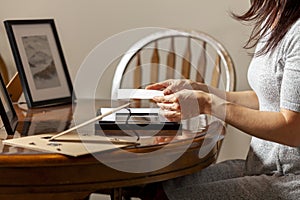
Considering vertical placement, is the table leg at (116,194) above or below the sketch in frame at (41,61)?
below

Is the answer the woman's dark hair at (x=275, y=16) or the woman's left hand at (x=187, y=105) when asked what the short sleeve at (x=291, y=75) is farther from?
the woman's left hand at (x=187, y=105)

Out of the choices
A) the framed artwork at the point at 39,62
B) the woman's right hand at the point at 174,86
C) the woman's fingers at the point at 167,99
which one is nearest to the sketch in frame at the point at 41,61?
the framed artwork at the point at 39,62

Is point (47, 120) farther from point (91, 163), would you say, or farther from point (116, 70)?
point (116, 70)

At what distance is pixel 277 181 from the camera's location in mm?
1497

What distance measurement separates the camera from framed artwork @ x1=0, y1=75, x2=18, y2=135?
59.2 inches

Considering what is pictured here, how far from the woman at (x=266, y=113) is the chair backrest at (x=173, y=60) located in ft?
2.67

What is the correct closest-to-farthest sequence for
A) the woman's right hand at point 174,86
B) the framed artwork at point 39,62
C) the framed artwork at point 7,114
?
the framed artwork at point 7,114, the woman's right hand at point 174,86, the framed artwork at point 39,62

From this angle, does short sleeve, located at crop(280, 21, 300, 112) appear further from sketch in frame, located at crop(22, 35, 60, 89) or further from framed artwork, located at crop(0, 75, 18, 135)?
sketch in frame, located at crop(22, 35, 60, 89)

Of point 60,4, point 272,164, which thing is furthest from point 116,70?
point 272,164

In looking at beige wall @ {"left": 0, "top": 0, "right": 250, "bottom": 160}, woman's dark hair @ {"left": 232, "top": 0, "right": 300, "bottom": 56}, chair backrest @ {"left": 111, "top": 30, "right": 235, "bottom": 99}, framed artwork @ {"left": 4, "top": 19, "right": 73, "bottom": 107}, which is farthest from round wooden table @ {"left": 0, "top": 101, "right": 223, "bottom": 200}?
beige wall @ {"left": 0, "top": 0, "right": 250, "bottom": 160}

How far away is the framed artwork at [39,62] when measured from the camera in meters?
1.93

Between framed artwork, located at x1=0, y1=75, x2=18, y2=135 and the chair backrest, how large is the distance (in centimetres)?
84

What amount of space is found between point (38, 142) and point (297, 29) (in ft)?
2.31

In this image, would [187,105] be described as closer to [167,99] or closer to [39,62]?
[167,99]
